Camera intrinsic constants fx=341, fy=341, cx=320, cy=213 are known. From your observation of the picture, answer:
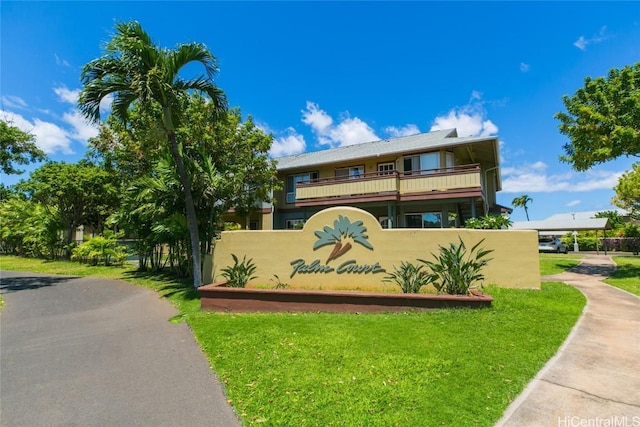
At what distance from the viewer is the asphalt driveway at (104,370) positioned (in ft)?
13.1

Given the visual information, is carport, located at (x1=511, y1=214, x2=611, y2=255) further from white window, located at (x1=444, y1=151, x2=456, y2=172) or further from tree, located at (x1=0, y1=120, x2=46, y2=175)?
tree, located at (x1=0, y1=120, x2=46, y2=175)

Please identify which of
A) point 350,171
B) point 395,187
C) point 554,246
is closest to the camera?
point 395,187

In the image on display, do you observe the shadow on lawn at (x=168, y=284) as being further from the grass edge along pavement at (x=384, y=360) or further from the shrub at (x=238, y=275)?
the grass edge along pavement at (x=384, y=360)

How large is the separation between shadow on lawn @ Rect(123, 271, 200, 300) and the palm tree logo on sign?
4.56 meters

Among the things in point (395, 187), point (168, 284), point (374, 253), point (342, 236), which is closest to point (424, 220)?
point (395, 187)

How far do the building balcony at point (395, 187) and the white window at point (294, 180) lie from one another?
8.84 feet

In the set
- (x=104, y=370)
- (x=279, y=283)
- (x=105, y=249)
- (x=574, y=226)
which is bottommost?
(x=104, y=370)

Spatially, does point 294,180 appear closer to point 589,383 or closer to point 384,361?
point 384,361

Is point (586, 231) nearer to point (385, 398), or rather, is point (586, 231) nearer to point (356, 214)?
point (356, 214)

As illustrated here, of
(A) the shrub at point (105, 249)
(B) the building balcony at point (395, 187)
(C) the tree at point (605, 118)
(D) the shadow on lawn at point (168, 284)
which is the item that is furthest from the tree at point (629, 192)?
(A) the shrub at point (105, 249)

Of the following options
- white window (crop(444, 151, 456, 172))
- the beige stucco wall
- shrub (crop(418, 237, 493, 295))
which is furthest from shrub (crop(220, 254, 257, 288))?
white window (crop(444, 151, 456, 172))

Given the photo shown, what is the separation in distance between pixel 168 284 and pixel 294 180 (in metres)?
12.1

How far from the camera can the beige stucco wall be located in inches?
376

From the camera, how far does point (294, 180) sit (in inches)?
938
